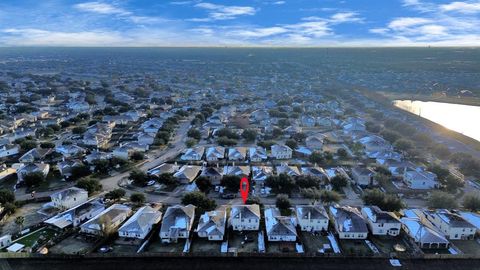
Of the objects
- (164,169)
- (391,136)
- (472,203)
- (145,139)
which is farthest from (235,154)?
(472,203)

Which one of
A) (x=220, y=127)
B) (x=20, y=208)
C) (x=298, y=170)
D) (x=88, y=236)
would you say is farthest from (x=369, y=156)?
(x=20, y=208)

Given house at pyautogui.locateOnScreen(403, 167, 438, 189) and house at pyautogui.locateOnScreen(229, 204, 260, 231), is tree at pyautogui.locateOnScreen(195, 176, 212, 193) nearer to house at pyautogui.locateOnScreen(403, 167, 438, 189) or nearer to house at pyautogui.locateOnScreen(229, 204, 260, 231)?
house at pyautogui.locateOnScreen(229, 204, 260, 231)

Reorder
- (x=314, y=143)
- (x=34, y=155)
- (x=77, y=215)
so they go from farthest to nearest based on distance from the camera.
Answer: (x=314, y=143), (x=34, y=155), (x=77, y=215)

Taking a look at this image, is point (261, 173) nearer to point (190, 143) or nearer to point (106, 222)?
point (190, 143)

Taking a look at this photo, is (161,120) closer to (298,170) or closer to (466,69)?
(298,170)

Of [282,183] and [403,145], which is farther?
[403,145]

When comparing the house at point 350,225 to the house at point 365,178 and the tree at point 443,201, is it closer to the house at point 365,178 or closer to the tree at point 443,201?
the tree at point 443,201
